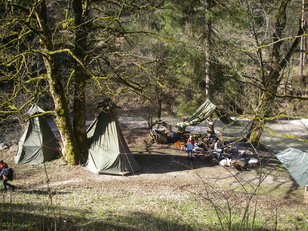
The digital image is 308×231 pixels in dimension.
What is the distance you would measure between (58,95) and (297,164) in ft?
31.2

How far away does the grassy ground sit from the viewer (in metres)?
6.52

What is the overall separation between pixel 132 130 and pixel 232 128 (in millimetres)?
7177

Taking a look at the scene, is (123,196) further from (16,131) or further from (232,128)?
(232,128)

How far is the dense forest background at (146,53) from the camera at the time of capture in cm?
1131

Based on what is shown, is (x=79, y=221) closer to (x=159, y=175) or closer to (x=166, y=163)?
(x=159, y=175)

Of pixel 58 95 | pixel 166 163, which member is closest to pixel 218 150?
pixel 166 163

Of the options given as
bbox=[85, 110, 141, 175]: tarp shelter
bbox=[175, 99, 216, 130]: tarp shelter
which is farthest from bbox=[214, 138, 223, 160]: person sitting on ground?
bbox=[85, 110, 141, 175]: tarp shelter

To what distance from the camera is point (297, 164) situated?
1139cm

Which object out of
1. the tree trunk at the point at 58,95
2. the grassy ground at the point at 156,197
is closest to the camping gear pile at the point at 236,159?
the grassy ground at the point at 156,197

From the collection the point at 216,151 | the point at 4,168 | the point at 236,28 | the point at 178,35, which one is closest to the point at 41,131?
the point at 4,168

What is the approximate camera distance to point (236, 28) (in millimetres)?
18812

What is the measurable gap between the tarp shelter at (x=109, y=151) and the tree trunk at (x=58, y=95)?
823 mm

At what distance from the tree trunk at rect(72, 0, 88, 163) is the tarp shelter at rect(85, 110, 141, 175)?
0.54m

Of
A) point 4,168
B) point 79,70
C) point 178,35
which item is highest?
point 178,35
